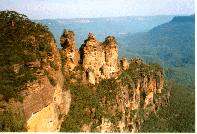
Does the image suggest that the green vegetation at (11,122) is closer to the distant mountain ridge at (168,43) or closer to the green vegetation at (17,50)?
the green vegetation at (17,50)

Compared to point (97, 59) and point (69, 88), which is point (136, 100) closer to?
point (97, 59)

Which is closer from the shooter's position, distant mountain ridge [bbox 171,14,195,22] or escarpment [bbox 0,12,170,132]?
escarpment [bbox 0,12,170,132]

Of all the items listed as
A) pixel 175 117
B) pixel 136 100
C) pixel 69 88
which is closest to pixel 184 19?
pixel 175 117

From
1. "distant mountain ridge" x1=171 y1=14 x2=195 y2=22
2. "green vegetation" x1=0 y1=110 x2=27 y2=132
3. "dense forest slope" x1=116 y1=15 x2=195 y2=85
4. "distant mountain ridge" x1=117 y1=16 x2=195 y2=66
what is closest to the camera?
"green vegetation" x1=0 y1=110 x2=27 y2=132

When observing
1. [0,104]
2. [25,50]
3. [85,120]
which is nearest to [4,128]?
[0,104]

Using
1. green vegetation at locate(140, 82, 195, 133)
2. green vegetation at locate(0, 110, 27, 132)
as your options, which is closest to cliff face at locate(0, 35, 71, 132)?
green vegetation at locate(0, 110, 27, 132)

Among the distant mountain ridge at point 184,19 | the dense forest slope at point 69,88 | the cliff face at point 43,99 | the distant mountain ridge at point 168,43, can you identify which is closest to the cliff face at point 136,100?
the dense forest slope at point 69,88

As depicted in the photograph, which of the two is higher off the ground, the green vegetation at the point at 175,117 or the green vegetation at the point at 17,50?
the green vegetation at the point at 17,50

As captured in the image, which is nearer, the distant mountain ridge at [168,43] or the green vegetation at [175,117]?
the green vegetation at [175,117]

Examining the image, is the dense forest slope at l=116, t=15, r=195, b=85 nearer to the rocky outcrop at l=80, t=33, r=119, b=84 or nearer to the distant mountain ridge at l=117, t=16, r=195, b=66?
the distant mountain ridge at l=117, t=16, r=195, b=66
